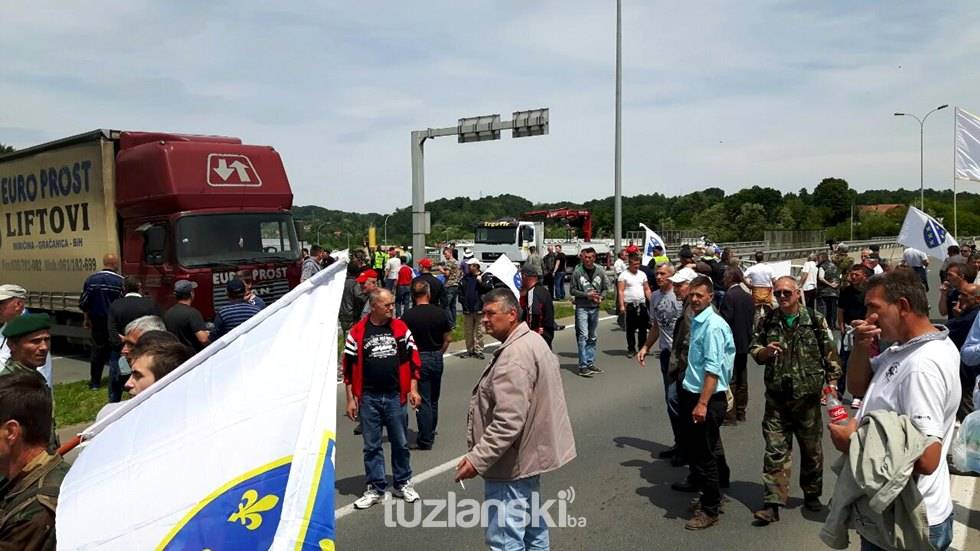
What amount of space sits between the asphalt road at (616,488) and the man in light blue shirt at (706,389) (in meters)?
0.20

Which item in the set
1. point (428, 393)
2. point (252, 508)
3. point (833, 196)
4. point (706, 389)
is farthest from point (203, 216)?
point (833, 196)

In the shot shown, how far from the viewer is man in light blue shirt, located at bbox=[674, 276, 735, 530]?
5211mm

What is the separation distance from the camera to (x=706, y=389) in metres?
5.17

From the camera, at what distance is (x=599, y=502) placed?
576 centimetres

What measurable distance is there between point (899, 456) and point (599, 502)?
10.8 feet

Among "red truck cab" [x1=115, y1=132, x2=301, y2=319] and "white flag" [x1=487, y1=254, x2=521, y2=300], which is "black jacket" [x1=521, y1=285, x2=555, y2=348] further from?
"red truck cab" [x1=115, y1=132, x2=301, y2=319]

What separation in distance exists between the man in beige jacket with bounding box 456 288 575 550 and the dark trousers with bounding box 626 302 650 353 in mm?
8281

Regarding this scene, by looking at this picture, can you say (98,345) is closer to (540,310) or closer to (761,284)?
(540,310)

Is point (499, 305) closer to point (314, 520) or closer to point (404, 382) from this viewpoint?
point (404, 382)

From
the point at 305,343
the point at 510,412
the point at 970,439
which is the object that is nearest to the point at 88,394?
the point at 510,412

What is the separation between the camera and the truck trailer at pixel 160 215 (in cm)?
1098

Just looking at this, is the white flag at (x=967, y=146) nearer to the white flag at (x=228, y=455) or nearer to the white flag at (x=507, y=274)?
the white flag at (x=507, y=274)

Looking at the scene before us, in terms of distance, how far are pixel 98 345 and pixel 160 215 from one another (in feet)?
7.03

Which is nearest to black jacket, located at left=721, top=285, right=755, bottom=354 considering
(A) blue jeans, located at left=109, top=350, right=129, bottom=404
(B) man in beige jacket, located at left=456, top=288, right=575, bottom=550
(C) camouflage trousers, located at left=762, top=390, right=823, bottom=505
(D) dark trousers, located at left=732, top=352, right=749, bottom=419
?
(D) dark trousers, located at left=732, top=352, right=749, bottom=419
